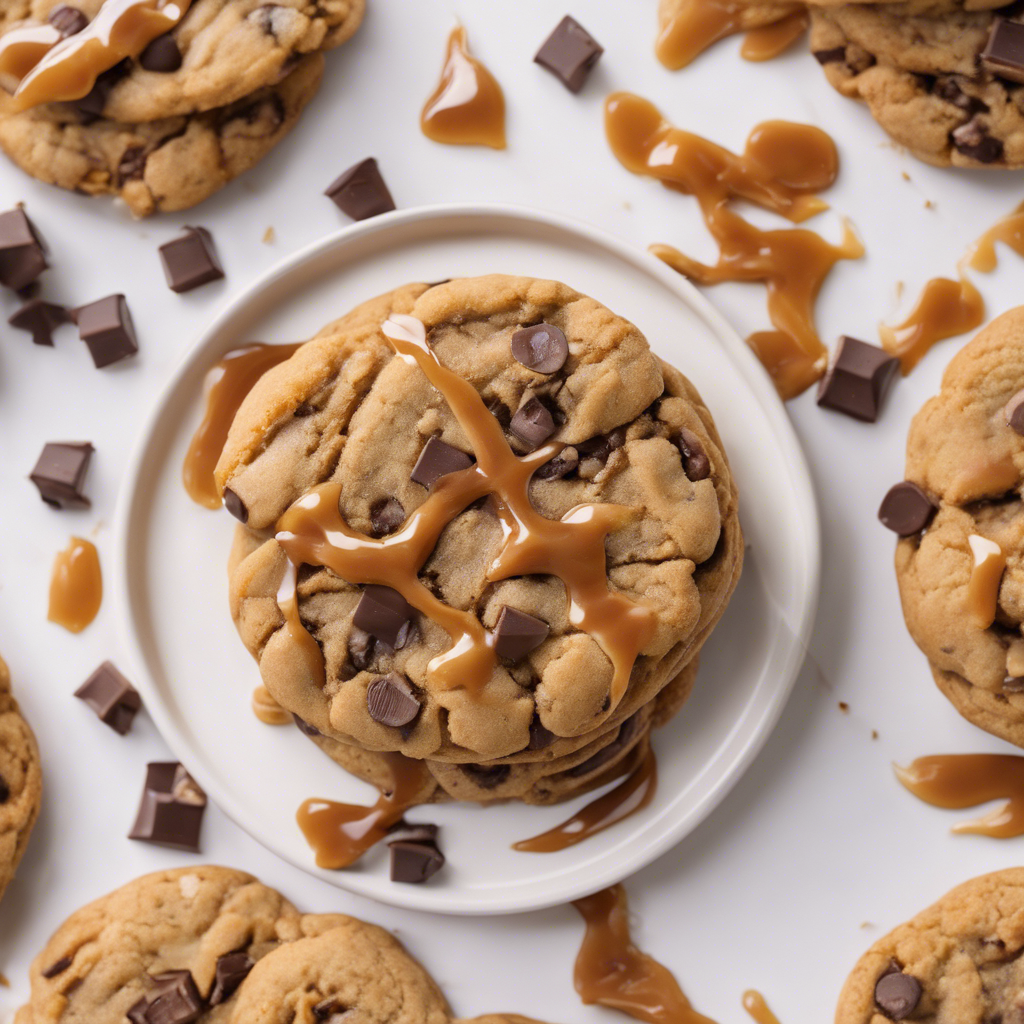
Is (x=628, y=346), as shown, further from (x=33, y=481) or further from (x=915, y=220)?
(x=33, y=481)

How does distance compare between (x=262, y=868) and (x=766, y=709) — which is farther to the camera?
(x=262, y=868)

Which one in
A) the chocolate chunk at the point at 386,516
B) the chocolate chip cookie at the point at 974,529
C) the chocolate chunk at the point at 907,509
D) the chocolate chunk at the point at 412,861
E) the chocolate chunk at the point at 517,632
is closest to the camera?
the chocolate chunk at the point at 517,632

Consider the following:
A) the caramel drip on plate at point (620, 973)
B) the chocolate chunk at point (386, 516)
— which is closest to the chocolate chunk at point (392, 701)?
the chocolate chunk at point (386, 516)

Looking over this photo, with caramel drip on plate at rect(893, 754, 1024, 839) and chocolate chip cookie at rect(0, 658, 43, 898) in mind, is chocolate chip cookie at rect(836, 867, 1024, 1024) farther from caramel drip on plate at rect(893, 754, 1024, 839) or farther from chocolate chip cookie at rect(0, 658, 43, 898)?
chocolate chip cookie at rect(0, 658, 43, 898)

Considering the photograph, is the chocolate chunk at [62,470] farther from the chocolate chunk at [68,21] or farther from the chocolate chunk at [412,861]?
the chocolate chunk at [412,861]

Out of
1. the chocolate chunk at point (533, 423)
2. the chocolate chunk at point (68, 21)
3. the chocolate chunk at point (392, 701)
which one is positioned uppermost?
the chocolate chunk at point (68, 21)

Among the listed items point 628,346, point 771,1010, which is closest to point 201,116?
point 628,346

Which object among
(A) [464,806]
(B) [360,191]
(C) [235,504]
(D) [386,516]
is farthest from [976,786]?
(B) [360,191]
